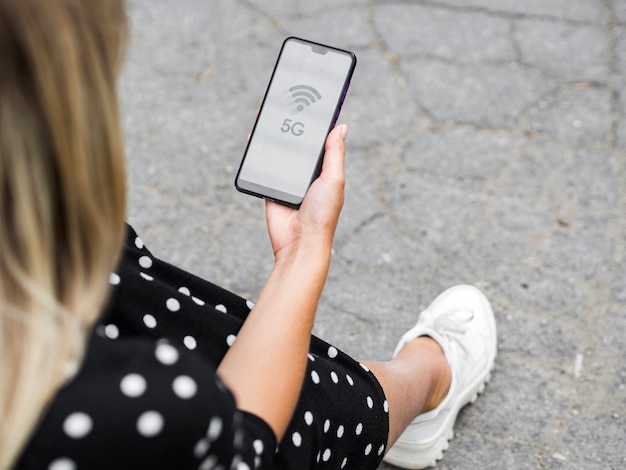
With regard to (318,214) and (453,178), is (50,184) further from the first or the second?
(453,178)

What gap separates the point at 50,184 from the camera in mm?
702

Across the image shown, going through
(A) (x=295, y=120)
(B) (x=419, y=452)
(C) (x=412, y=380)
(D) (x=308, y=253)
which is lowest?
(B) (x=419, y=452)

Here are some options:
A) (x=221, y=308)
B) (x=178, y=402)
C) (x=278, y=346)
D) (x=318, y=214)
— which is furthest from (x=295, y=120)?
(x=178, y=402)

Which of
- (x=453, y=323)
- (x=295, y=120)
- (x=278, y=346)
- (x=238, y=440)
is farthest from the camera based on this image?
(x=453, y=323)

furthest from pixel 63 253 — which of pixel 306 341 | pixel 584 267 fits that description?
pixel 584 267

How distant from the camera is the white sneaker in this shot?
5.00ft

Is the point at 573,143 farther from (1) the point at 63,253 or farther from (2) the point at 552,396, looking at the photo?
(1) the point at 63,253

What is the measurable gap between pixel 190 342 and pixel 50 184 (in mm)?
414

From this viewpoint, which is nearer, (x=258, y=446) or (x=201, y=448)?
(x=201, y=448)

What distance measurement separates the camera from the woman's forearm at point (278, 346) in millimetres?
941

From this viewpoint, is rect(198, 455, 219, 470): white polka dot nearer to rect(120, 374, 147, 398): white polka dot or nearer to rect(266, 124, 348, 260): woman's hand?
rect(120, 374, 147, 398): white polka dot

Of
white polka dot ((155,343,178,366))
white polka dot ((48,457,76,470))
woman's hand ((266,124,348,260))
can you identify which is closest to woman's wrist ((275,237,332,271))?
woman's hand ((266,124,348,260))

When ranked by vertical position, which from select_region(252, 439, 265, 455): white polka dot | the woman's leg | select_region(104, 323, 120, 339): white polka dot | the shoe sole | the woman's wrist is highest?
the woman's wrist

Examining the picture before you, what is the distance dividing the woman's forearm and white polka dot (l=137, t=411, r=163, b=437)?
207 millimetres
